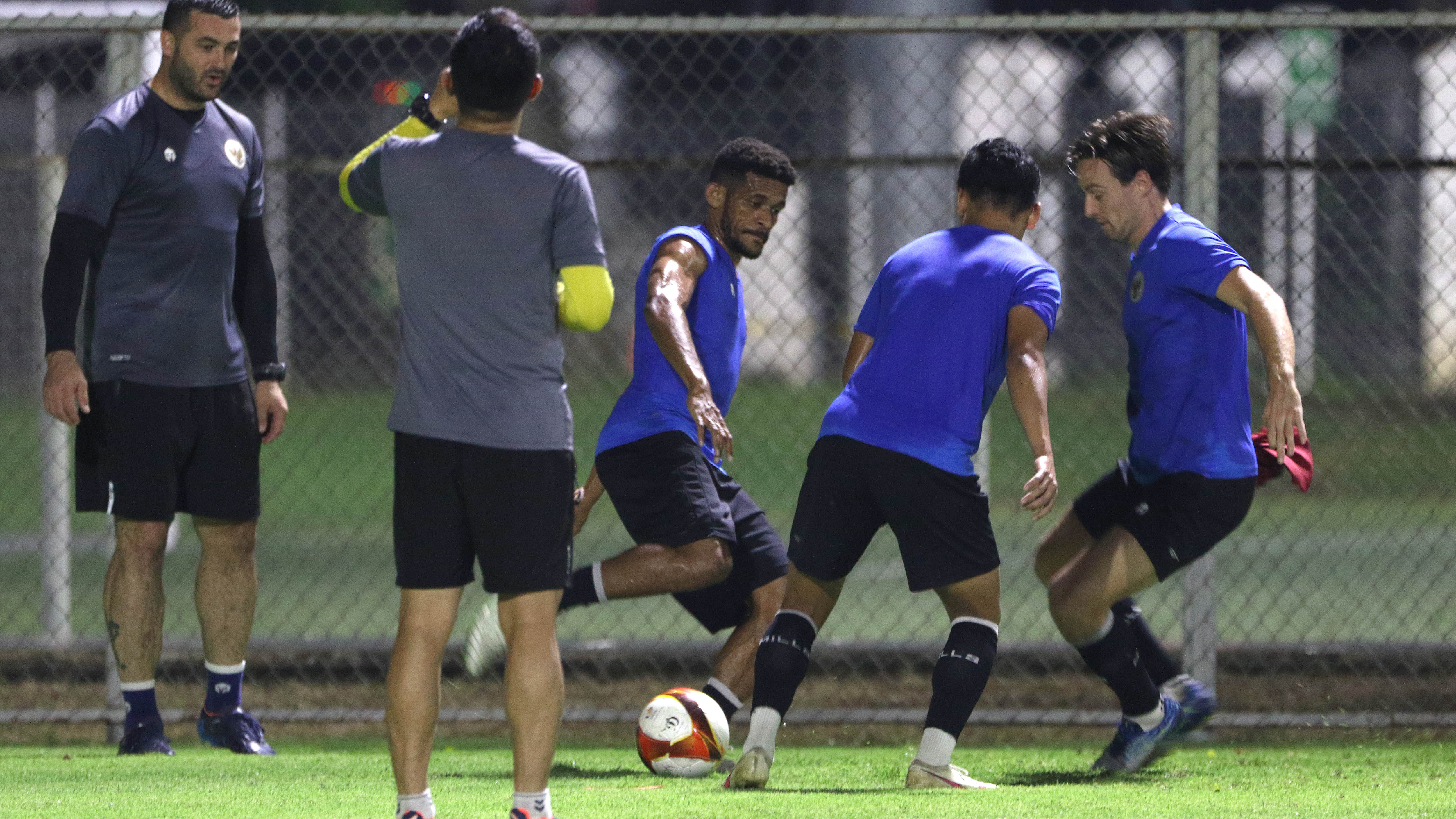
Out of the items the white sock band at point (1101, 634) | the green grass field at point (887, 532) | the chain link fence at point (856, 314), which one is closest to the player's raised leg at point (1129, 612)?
the white sock band at point (1101, 634)

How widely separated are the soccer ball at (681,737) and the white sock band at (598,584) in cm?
35

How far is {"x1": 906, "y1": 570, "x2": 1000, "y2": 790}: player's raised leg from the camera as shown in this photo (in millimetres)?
4195

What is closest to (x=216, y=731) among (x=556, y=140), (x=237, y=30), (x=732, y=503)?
(x=732, y=503)

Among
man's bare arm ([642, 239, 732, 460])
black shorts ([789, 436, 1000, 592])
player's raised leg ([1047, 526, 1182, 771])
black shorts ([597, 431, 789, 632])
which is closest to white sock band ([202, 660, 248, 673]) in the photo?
black shorts ([597, 431, 789, 632])

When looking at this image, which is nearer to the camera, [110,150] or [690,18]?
[110,150]

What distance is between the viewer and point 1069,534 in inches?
183

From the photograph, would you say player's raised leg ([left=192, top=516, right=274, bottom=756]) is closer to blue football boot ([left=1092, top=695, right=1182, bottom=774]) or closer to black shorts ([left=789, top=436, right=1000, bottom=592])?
black shorts ([left=789, top=436, right=1000, bottom=592])

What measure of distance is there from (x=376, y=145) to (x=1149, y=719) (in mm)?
2620

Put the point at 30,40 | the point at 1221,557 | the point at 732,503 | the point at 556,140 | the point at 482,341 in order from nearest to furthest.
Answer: the point at 482,341 → the point at 732,503 → the point at 1221,557 → the point at 30,40 → the point at 556,140

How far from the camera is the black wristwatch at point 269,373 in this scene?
5000mm

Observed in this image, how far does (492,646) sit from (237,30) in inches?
76.8

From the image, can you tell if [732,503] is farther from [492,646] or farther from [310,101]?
[310,101]

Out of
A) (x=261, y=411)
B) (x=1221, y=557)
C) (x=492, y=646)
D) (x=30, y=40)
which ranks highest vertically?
(x=30, y=40)

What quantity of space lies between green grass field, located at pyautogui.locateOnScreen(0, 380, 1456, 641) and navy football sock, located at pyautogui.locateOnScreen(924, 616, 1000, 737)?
2615mm
